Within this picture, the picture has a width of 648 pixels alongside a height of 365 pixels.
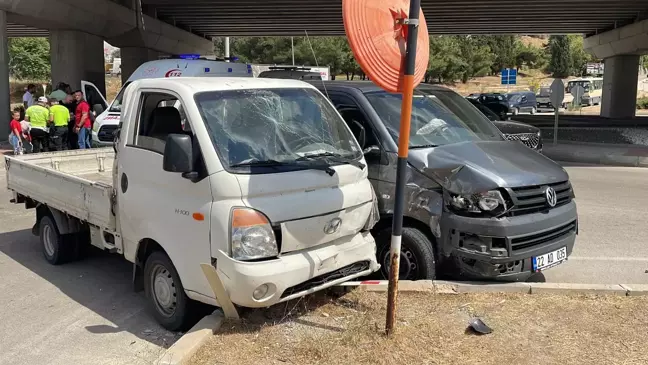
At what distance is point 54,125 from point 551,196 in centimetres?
1292

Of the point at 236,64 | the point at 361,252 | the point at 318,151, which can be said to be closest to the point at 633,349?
the point at 361,252

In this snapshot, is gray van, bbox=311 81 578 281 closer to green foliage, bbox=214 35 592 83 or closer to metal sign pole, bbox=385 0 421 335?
metal sign pole, bbox=385 0 421 335

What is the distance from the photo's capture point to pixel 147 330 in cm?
471

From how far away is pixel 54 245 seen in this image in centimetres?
637

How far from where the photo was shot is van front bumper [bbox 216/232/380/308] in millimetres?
3920

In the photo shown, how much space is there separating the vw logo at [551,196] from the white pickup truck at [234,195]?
4.75 ft

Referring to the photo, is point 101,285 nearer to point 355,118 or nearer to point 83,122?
point 355,118

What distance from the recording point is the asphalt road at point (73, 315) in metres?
4.35

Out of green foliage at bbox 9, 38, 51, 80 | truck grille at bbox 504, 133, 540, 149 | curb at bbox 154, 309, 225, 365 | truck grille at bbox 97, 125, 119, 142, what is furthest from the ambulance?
green foliage at bbox 9, 38, 51, 80

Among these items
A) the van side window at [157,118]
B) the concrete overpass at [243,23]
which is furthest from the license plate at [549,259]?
the concrete overpass at [243,23]

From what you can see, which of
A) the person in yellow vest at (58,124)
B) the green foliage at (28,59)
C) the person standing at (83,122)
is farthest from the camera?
the green foliage at (28,59)

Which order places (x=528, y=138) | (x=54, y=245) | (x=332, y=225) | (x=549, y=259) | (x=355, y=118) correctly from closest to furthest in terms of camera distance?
(x=332, y=225), (x=549, y=259), (x=355, y=118), (x=54, y=245), (x=528, y=138)

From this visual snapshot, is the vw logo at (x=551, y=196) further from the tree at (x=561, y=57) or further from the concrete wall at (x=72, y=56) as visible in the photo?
the tree at (x=561, y=57)

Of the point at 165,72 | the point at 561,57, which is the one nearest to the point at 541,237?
the point at 165,72
